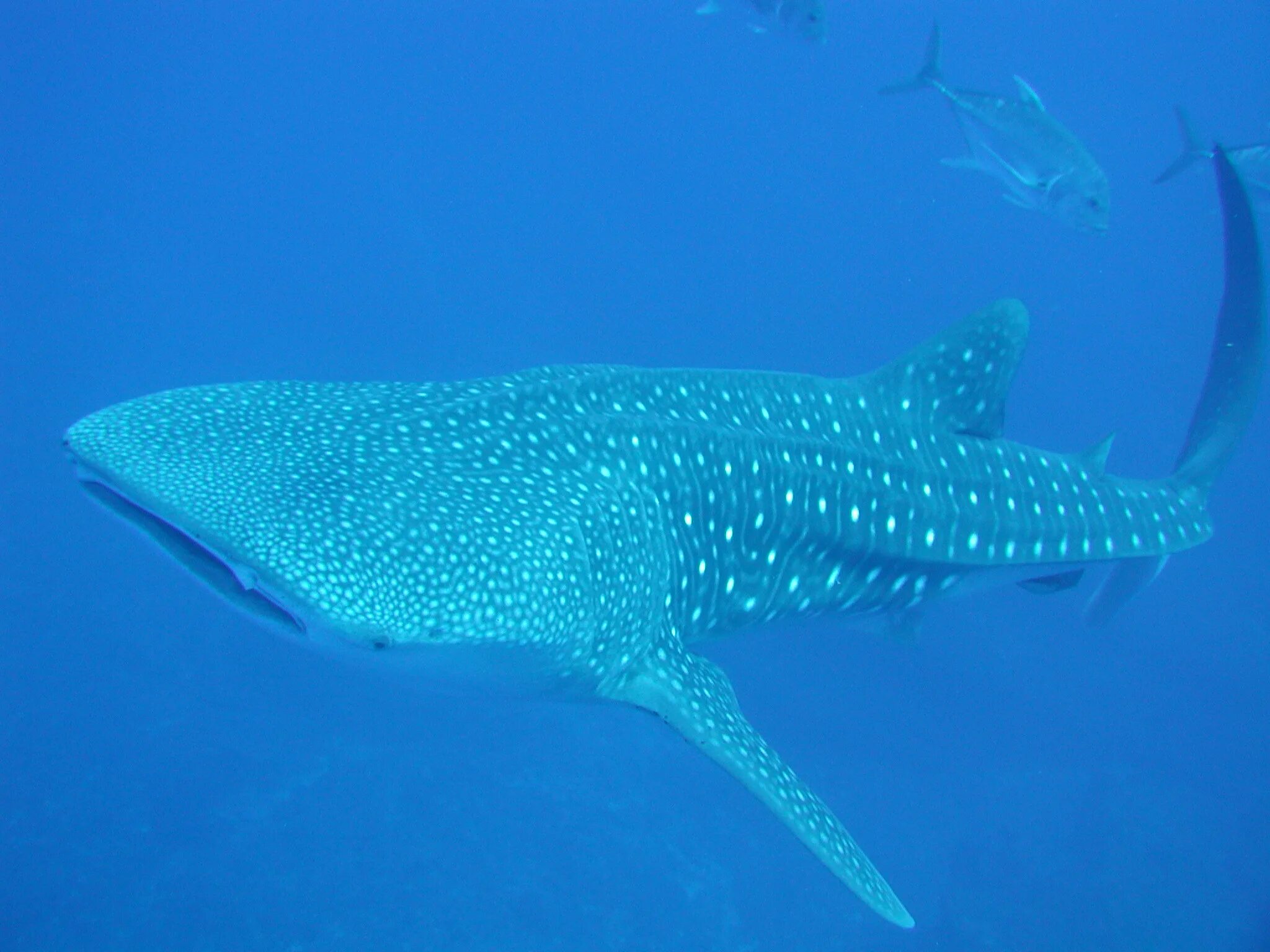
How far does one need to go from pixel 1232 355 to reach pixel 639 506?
493cm

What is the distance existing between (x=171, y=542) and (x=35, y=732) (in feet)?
37.2

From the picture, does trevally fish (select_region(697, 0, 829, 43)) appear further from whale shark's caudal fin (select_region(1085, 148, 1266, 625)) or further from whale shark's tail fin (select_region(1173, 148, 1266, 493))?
whale shark's caudal fin (select_region(1085, 148, 1266, 625))

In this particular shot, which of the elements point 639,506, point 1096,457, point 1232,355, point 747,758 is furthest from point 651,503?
point 1232,355

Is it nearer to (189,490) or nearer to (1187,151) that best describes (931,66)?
(1187,151)

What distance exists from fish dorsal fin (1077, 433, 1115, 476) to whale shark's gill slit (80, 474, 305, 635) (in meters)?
5.24

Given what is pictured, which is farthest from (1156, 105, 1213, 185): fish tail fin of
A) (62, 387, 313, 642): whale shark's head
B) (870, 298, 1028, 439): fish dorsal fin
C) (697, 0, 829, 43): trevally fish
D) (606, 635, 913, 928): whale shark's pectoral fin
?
(62, 387, 313, 642): whale shark's head

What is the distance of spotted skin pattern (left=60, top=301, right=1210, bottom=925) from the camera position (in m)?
2.51

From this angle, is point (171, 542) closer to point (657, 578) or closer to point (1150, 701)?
point (657, 578)

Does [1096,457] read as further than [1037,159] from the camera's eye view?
No

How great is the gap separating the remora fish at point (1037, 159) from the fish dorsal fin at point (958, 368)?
17.3 ft

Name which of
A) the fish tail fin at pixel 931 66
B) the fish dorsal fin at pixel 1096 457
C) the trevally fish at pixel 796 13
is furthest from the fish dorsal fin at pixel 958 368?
the fish tail fin at pixel 931 66

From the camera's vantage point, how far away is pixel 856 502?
460cm

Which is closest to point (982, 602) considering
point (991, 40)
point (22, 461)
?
point (22, 461)

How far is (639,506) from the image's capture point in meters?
3.75
